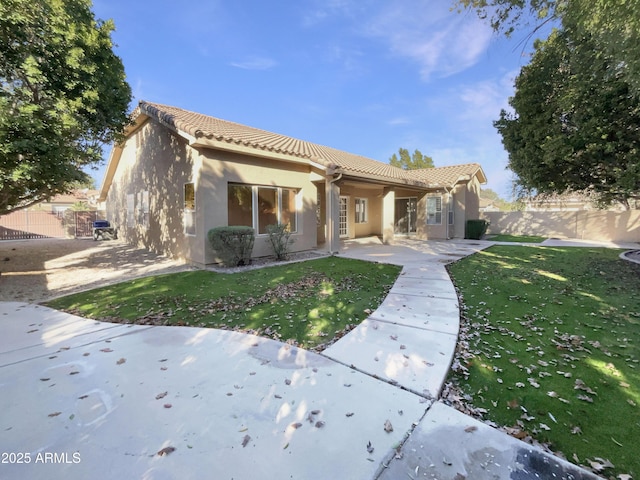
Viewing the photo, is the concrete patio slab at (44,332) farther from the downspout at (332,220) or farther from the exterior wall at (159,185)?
the downspout at (332,220)

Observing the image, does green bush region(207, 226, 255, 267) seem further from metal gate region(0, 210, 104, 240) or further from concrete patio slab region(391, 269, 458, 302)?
metal gate region(0, 210, 104, 240)

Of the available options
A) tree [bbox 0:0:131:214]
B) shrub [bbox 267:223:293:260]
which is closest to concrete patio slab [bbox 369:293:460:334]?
shrub [bbox 267:223:293:260]

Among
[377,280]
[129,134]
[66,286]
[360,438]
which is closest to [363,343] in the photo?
[360,438]

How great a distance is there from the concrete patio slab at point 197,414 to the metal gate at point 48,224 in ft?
69.2

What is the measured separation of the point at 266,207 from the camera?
1092 centimetres

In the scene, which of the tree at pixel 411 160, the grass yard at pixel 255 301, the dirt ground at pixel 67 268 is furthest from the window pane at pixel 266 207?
the tree at pixel 411 160

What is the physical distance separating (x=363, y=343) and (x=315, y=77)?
1673 cm

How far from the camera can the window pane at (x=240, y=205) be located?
9.93 meters

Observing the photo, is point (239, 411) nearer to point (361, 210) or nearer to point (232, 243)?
point (232, 243)

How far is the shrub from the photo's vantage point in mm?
10562

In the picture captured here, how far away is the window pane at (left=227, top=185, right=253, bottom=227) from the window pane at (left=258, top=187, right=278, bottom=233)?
0.37 metres

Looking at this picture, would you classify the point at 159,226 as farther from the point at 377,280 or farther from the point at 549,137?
the point at 549,137

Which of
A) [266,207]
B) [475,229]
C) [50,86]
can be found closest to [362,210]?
[475,229]

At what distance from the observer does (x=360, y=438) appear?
2.44m
